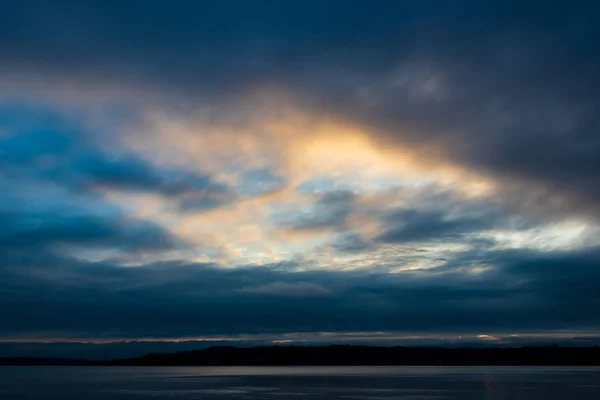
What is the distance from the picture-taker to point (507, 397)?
2623 inches

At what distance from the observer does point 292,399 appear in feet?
205

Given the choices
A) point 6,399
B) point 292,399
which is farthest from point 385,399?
point 6,399

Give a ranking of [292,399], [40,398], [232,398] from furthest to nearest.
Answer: [40,398], [232,398], [292,399]

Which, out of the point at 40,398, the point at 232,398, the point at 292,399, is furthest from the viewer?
the point at 40,398

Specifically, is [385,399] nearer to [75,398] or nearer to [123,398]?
[123,398]

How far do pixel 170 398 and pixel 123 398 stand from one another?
23.0ft

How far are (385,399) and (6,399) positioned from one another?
41.6 meters

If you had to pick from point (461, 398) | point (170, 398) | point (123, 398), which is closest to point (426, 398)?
point (461, 398)

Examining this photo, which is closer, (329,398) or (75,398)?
(329,398)

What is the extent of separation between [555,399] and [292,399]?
86.6 feet

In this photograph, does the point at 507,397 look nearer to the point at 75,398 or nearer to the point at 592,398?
the point at 592,398

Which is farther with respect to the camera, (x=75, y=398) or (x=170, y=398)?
(x=75, y=398)

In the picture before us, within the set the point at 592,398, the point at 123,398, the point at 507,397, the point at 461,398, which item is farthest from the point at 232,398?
the point at 592,398

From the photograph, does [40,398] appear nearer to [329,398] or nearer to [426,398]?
[329,398]
